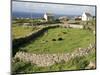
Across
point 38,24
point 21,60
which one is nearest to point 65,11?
point 38,24

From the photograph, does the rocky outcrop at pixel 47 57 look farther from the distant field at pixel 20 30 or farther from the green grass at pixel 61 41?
the distant field at pixel 20 30

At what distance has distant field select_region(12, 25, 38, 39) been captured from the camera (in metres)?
2.46

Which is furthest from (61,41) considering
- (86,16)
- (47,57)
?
(86,16)

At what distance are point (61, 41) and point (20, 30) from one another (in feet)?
1.69

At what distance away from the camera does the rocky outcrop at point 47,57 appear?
98.7 inches

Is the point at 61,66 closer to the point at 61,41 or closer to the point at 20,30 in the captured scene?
the point at 61,41

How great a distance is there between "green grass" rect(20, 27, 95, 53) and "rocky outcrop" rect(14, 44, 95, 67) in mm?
46

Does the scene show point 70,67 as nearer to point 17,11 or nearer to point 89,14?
point 89,14

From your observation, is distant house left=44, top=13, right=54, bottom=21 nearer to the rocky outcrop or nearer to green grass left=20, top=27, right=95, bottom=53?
green grass left=20, top=27, right=95, bottom=53

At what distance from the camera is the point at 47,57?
263 cm

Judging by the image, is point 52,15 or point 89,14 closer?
point 52,15

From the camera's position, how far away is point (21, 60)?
2.48 meters

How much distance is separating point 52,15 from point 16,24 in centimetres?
46

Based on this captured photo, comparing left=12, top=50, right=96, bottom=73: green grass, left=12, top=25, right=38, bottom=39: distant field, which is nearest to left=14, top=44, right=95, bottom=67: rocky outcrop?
left=12, top=50, right=96, bottom=73: green grass
